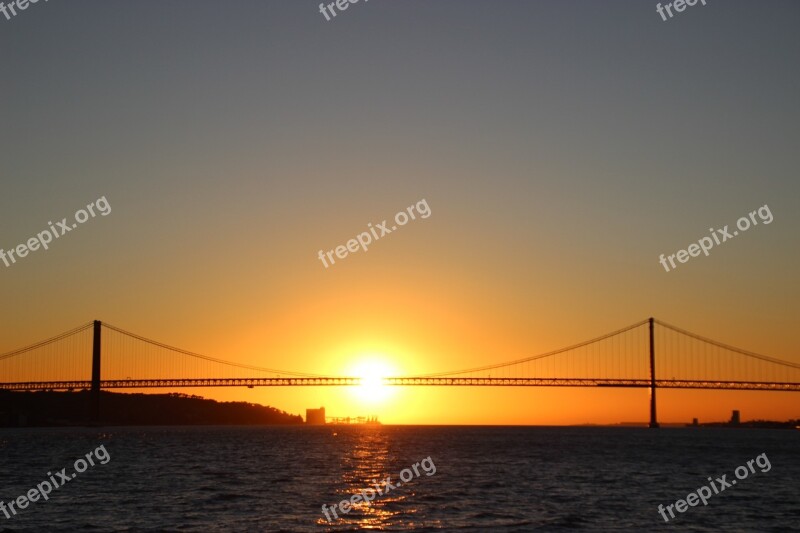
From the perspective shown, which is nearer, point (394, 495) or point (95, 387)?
point (394, 495)

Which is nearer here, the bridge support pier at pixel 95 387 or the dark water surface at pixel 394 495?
the dark water surface at pixel 394 495

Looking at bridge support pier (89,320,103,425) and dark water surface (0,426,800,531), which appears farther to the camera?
bridge support pier (89,320,103,425)

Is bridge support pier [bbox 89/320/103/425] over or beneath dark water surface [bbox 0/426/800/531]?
over

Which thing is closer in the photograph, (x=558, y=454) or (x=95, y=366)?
(x=558, y=454)

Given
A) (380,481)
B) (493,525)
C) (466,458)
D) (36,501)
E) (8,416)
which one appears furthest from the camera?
(8,416)

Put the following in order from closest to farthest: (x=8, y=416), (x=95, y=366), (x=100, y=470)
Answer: (x=100, y=470) < (x=95, y=366) < (x=8, y=416)

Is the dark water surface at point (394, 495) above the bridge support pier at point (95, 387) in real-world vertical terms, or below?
below

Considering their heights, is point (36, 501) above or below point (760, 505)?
above

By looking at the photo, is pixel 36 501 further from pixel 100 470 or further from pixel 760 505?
pixel 760 505

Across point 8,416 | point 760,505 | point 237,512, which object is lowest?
point 760,505

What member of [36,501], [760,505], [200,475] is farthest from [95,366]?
[760,505]

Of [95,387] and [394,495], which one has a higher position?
[95,387]
